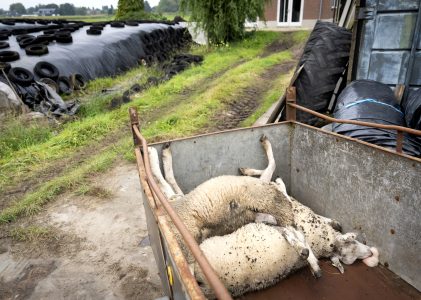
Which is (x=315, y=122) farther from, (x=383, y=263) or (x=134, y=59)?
(x=134, y=59)

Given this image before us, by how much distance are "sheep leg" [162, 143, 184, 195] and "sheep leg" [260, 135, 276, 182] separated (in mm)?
810

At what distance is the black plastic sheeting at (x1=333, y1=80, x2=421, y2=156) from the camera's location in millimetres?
2841

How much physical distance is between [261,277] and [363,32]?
364cm

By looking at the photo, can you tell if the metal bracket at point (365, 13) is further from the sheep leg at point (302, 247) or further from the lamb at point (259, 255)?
the sheep leg at point (302, 247)

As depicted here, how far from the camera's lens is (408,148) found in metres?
2.70

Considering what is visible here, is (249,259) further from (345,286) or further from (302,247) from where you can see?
(345,286)

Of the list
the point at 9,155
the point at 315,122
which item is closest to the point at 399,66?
the point at 315,122

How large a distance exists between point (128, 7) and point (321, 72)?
81.1 feet

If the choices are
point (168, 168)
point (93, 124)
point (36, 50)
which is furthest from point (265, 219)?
point (36, 50)

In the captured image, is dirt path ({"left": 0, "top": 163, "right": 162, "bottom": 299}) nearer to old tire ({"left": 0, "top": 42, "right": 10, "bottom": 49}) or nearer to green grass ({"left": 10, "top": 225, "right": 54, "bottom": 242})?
green grass ({"left": 10, "top": 225, "right": 54, "bottom": 242})

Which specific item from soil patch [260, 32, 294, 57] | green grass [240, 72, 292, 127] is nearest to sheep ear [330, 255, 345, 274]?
green grass [240, 72, 292, 127]

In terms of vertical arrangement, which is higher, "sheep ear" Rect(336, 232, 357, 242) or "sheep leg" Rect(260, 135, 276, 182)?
"sheep leg" Rect(260, 135, 276, 182)

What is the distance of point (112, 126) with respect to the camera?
7.05 metres

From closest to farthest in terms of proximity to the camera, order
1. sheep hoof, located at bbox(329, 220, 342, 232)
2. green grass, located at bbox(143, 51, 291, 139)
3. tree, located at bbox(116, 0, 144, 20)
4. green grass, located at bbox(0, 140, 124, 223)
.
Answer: sheep hoof, located at bbox(329, 220, 342, 232) → green grass, located at bbox(0, 140, 124, 223) → green grass, located at bbox(143, 51, 291, 139) → tree, located at bbox(116, 0, 144, 20)
